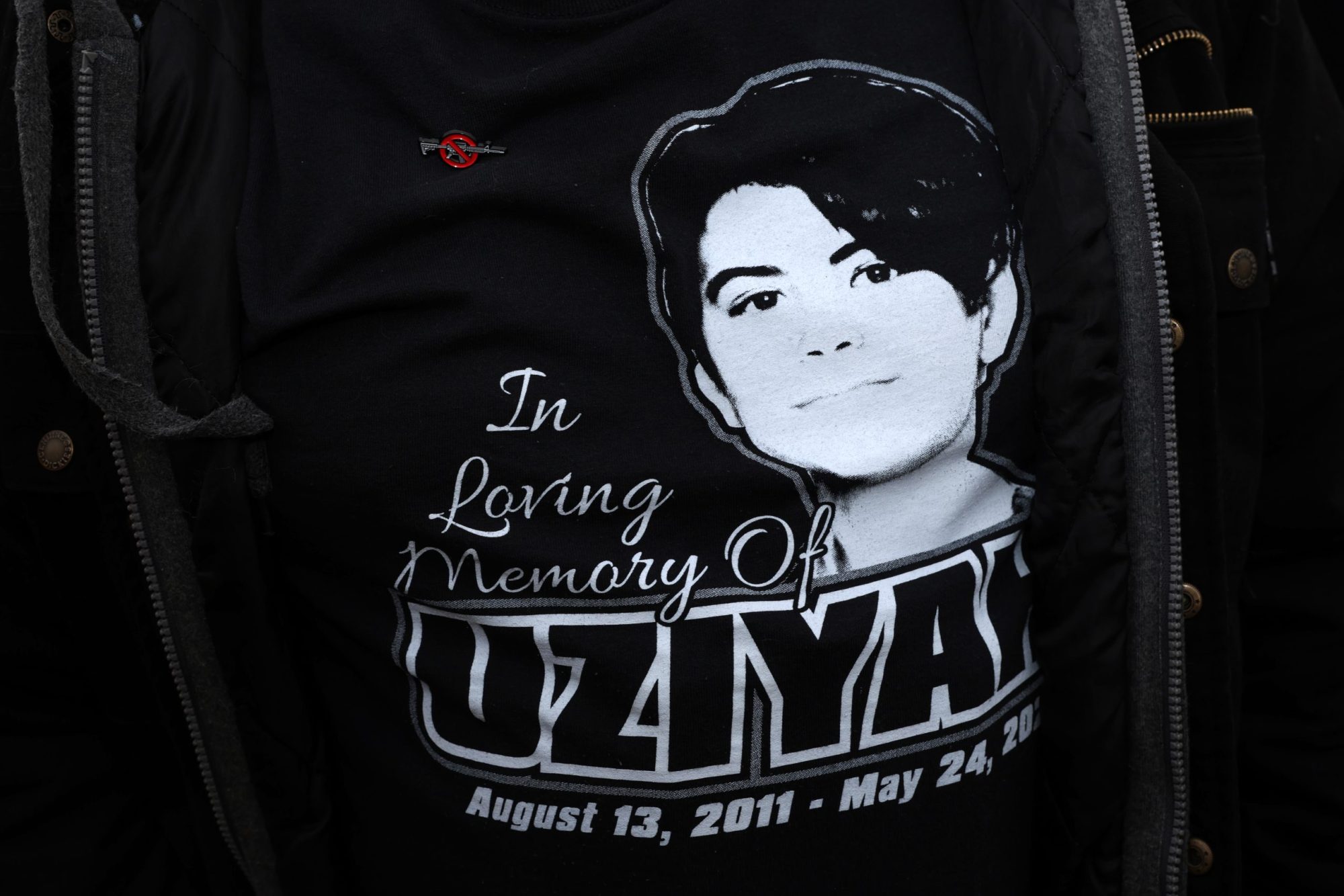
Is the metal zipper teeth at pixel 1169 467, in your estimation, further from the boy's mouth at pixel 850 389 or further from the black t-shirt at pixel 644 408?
the boy's mouth at pixel 850 389

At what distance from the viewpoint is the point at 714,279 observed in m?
0.79

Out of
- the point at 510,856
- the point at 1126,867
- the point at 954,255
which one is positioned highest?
the point at 954,255

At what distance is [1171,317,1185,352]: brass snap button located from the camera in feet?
2.84

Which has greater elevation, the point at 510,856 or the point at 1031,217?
the point at 1031,217

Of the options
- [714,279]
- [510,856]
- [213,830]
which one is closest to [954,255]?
[714,279]

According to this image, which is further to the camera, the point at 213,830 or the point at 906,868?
the point at 213,830

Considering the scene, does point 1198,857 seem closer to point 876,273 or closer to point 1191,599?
point 1191,599

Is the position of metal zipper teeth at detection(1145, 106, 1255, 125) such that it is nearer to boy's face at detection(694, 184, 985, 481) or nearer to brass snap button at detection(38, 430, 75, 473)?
boy's face at detection(694, 184, 985, 481)

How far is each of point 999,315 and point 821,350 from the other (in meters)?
0.16

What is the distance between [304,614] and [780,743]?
43 cm

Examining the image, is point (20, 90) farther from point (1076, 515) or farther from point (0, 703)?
point (1076, 515)

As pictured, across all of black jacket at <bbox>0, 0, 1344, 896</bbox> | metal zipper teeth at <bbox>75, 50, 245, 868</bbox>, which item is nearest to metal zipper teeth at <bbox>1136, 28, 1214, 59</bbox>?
black jacket at <bbox>0, 0, 1344, 896</bbox>

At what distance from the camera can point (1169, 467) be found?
861 millimetres

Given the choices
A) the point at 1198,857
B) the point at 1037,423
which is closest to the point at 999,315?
the point at 1037,423
